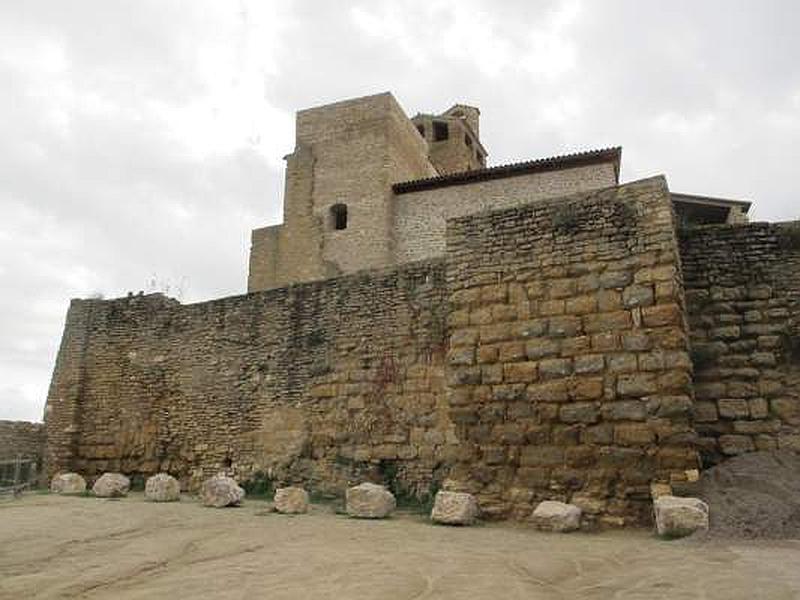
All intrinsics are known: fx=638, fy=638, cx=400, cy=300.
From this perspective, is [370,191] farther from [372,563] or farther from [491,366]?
[372,563]

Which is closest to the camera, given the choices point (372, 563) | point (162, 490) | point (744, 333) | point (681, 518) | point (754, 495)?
point (372, 563)

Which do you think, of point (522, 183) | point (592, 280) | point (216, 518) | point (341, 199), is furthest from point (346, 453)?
point (341, 199)

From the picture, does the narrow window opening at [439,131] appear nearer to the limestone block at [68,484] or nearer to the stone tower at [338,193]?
the stone tower at [338,193]

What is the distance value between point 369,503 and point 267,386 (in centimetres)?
425

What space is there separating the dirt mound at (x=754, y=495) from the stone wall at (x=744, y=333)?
0.97 feet

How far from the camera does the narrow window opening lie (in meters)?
31.5

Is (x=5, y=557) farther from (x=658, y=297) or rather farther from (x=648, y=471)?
(x=658, y=297)

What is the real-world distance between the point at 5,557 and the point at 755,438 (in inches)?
298

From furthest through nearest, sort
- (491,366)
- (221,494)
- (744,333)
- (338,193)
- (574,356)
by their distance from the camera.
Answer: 1. (338,193)
2. (221,494)
3. (491,366)
4. (744,333)
5. (574,356)

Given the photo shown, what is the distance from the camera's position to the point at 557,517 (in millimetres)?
6562

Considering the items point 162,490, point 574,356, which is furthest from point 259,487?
point 574,356

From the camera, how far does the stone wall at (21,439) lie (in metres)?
14.2

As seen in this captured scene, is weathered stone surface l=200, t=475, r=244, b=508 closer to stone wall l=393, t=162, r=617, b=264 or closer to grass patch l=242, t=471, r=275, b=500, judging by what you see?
grass patch l=242, t=471, r=275, b=500

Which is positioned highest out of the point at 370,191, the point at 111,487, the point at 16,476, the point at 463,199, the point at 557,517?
the point at 370,191
